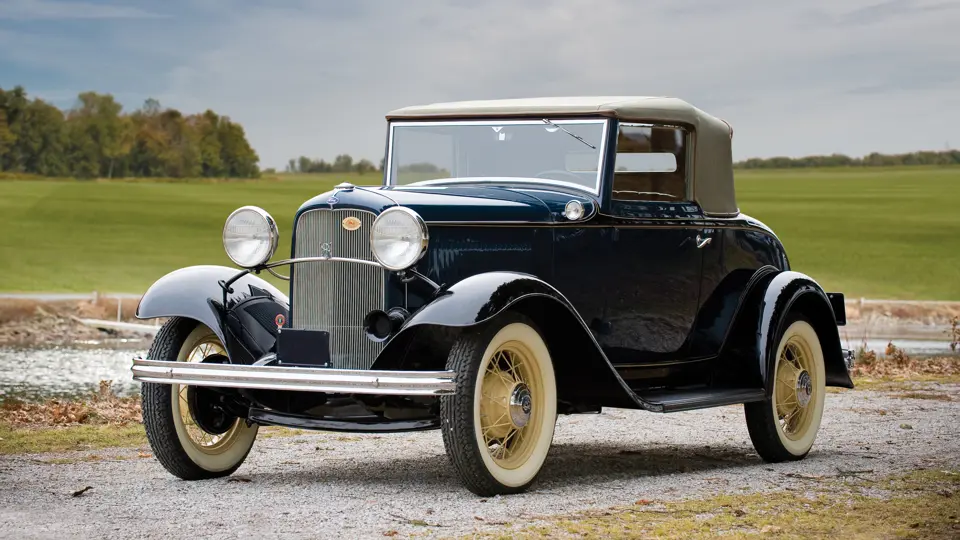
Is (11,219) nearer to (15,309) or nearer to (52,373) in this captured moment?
(15,309)

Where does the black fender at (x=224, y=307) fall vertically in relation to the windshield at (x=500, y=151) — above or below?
below

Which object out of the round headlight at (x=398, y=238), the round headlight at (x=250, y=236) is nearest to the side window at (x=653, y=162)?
the round headlight at (x=398, y=238)

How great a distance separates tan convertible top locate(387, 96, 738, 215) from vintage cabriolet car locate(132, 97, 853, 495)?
0.02m

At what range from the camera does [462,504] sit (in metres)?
5.98

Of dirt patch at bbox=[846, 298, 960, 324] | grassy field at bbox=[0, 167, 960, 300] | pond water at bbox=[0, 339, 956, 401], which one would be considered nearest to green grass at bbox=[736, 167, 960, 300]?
grassy field at bbox=[0, 167, 960, 300]

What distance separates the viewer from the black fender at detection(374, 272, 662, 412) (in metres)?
5.97

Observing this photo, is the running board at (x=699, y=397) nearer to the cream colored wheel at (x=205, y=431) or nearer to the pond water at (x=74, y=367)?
the cream colored wheel at (x=205, y=431)

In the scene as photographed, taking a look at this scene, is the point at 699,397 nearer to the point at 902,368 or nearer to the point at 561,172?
the point at 561,172

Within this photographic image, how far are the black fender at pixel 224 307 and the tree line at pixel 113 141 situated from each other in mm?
75782

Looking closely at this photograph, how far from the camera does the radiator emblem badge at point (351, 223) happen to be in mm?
6555

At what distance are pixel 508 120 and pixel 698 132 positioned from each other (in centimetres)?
144

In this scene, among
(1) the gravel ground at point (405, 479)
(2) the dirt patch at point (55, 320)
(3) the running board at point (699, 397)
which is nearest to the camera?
(1) the gravel ground at point (405, 479)

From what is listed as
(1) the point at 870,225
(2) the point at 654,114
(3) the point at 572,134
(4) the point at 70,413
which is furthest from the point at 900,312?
(3) the point at 572,134

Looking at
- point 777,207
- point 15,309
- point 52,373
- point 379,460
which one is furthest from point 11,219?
point 379,460
